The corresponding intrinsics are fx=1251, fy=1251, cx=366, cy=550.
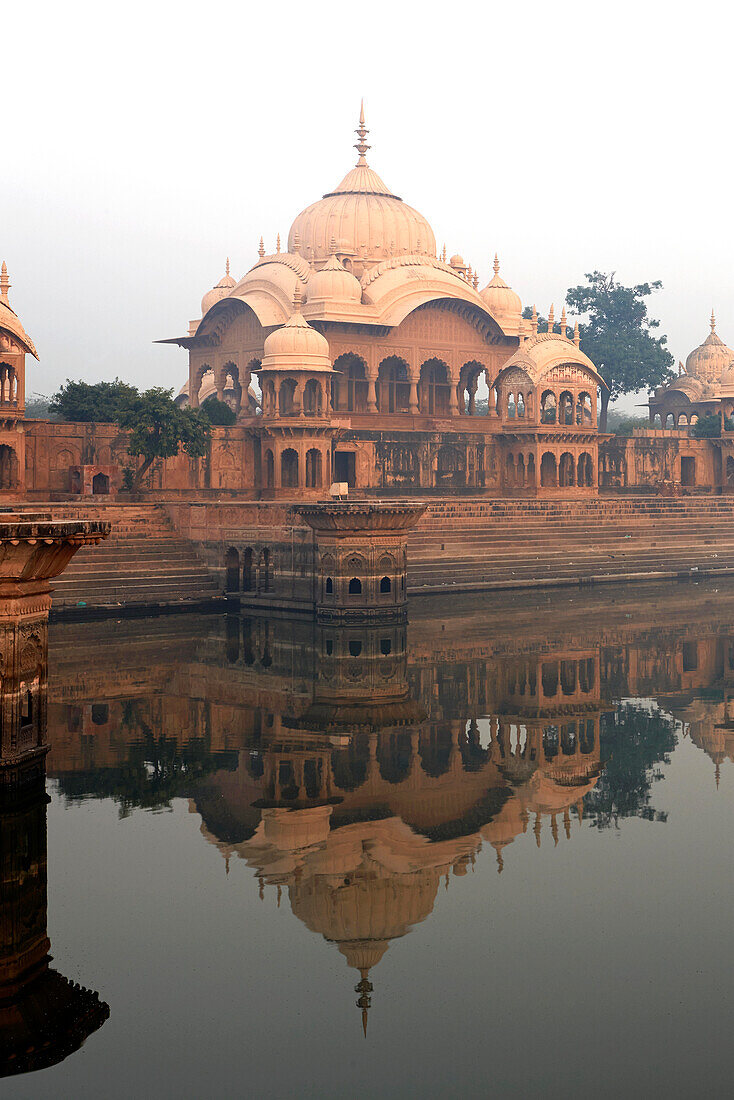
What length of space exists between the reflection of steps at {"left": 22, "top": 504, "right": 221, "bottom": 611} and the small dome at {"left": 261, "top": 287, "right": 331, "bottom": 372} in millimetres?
6373

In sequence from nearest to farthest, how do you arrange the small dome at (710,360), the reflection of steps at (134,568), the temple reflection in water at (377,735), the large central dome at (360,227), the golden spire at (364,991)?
the golden spire at (364,991) → the temple reflection in water at (377,735) → the reflection of steps at (134,568) → the large central dome at (360,227) → the small dome at (710,360)

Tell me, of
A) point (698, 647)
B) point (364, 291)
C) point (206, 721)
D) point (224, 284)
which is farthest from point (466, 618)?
point (224, 284)

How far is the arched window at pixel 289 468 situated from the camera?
27.8m

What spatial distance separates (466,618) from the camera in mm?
19547

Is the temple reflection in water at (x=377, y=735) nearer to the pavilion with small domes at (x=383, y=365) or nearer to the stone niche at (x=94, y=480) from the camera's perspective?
the stone niche at (x=94, y=480)

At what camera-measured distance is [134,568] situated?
68.3 feet

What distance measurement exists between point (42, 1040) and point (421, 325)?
28.0 m

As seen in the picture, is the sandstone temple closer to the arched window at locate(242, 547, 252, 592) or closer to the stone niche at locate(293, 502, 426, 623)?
the arched window at locate(242, 547, 252, 592)

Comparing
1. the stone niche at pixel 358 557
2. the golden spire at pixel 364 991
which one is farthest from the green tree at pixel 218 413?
the golden spire at pixel 364 991

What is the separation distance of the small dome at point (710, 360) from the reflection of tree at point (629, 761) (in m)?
30.1

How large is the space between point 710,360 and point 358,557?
84.6 ft

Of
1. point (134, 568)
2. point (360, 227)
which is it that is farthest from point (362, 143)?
point (134, 568)

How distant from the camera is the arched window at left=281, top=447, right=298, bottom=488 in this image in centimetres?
2783

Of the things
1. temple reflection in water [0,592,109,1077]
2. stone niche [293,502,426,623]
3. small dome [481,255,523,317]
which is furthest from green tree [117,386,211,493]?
temple reflection in water [0,592,109,1077]
